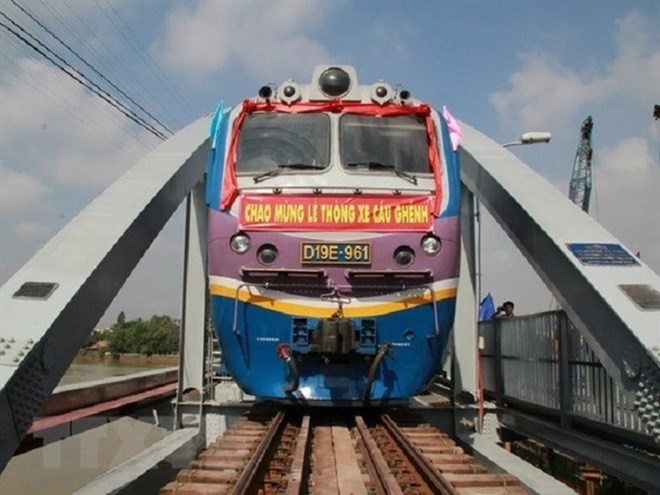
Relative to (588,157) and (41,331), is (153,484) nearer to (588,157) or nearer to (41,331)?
(41,331)

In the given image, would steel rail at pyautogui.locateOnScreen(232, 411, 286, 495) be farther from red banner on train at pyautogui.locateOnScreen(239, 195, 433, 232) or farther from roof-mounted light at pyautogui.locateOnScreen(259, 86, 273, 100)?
roof-mounted light at pyautogui.locateOnScreen(259, 86, 273, 100)

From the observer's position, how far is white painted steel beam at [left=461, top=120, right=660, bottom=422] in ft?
15.8

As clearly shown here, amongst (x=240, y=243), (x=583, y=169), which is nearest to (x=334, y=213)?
(x=240, y=243)

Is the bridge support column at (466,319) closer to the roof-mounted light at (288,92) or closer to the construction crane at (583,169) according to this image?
the roof-mounted light at (288,92)

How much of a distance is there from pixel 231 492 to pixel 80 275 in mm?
1824

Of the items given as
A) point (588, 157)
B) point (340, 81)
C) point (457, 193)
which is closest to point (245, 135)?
point (340, 81)

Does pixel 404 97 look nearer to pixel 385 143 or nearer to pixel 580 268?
pixel 385 143

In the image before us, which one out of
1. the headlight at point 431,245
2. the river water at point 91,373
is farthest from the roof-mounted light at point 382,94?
the river water at point 91,373

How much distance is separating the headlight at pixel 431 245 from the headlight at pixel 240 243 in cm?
177

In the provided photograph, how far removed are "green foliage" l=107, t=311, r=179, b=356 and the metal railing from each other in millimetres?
42514

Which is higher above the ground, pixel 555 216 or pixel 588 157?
pixel 588 157

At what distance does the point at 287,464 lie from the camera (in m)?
5.86

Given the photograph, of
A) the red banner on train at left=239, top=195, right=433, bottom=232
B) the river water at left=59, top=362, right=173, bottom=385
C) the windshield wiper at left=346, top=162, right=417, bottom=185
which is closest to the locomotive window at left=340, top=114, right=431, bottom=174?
the windshield wiper at left=346, top=162, right=417, bottom=185

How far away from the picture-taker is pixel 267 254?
7328 mm
